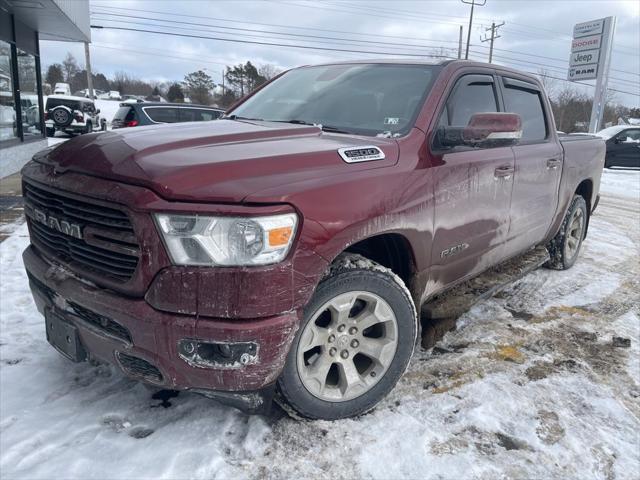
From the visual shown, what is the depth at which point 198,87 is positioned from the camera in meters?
62.2

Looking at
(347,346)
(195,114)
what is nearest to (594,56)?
(195,114)

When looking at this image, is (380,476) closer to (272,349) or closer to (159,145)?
(272,349)

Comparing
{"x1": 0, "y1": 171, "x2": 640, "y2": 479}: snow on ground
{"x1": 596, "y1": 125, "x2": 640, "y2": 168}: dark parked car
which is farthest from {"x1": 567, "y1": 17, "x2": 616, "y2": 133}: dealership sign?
{"x1": 0, "y1": 171, "x2": 640, "y2": 479}: snow on ground

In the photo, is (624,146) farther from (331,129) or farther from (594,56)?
(331,129)

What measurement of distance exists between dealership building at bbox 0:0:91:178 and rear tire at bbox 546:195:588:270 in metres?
9.63

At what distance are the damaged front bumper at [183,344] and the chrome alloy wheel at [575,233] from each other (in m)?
4.01

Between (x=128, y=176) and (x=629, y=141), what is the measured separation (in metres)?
18.5

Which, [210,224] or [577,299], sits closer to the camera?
[210,224]

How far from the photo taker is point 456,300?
3271 mm

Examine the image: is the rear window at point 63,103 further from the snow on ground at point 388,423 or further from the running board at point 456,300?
the running board at point 456,300

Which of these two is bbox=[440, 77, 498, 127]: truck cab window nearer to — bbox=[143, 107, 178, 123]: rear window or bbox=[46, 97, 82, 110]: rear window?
bbox=[143, 107, 178, 123]: rear window

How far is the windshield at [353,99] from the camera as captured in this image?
289 cm

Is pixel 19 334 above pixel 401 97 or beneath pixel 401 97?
beneath

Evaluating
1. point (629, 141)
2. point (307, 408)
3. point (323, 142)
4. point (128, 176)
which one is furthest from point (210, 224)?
point (629, 141)
